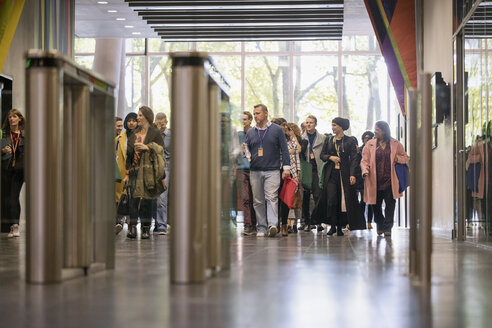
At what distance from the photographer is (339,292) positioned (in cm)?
506

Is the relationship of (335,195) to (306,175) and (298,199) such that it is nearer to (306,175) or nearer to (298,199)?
(298,199)

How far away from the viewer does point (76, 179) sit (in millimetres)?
6254

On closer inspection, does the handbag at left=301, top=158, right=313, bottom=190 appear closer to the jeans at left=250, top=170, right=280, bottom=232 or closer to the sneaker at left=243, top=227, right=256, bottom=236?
the sneaker at left=243, top=227, right=256, bottom=236

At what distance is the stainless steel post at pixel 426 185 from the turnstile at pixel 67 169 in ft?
8.06

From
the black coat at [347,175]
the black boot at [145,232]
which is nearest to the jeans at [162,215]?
the black boot at [145,232]

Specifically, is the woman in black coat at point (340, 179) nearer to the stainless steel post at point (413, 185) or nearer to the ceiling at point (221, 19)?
the ceiling at point (221, 19)

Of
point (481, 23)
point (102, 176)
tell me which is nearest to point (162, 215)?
point (481, 23)

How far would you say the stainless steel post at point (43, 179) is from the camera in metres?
5.54

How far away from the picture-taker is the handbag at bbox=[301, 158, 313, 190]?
14.2 m

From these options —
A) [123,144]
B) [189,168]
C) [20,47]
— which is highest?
[20,47]

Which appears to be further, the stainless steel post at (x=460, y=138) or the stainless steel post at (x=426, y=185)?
the stainless steel post at (x=460, y=138)

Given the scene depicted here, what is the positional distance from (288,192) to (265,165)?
0.81 metres

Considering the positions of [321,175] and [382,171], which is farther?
[321,175]

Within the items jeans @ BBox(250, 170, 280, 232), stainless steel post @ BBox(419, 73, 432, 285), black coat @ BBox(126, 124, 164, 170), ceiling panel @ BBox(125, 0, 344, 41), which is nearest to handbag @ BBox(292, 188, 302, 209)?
jeans @ BBox(250, 170, 280, 232)
